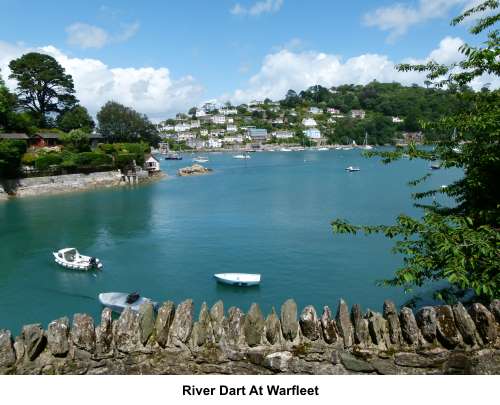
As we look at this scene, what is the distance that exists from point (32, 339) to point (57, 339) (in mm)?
335

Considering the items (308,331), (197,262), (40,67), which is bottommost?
(197,262)

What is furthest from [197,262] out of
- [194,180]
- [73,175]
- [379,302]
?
[194,180]

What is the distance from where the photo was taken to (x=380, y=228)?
26.1ft

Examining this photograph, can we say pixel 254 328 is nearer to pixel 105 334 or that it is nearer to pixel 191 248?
pixel 105 334

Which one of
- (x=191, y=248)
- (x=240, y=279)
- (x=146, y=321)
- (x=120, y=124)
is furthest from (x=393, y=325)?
(x=120, y=124)

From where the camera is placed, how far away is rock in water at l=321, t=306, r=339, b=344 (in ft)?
17.6

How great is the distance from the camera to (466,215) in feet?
28.5

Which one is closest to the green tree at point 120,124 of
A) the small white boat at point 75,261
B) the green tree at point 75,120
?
the green tree at point 75,120

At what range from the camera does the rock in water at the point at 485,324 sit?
5.03 meters

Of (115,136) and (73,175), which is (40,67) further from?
(73,175)

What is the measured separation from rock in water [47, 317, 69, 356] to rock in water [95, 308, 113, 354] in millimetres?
426

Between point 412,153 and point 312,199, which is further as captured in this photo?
point 312,199

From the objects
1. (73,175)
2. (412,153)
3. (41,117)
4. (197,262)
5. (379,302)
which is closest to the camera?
(412,153)

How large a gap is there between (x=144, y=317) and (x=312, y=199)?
6284 cm
